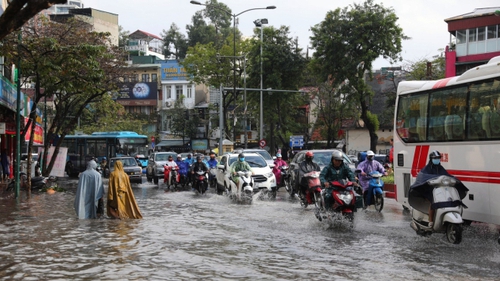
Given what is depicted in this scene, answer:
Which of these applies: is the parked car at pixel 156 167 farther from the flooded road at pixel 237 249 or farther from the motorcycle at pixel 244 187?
the flooded road at pixel 237 249

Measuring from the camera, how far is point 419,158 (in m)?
13.3

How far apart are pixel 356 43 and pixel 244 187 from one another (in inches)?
983

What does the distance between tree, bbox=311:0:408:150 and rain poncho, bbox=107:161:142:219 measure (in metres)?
30.2

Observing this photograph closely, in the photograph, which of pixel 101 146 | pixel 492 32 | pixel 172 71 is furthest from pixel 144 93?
pixel 492 32

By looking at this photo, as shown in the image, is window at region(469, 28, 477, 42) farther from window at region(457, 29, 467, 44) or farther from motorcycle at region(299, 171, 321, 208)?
motorcycle at region(299, 171, 321, 208)

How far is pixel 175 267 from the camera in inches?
352

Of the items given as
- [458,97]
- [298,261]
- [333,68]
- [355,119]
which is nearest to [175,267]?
[298,261]

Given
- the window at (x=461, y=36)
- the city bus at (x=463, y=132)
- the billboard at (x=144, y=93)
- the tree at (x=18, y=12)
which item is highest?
the window at (x=461, y=36)

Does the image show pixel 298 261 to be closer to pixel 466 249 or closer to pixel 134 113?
pixel 466 249

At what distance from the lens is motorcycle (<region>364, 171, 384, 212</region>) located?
16.5 meters

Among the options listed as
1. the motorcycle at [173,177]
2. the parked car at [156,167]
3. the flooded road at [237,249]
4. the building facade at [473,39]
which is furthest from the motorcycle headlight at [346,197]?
the building facade at [473,39]

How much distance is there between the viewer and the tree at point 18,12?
808 centimetres

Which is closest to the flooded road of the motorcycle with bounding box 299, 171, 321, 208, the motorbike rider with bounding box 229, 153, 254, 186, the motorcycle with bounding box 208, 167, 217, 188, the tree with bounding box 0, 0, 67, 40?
the motorcycle with bounding box 299, 171, 321, 208

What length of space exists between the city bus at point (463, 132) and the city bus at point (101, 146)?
3276cm
